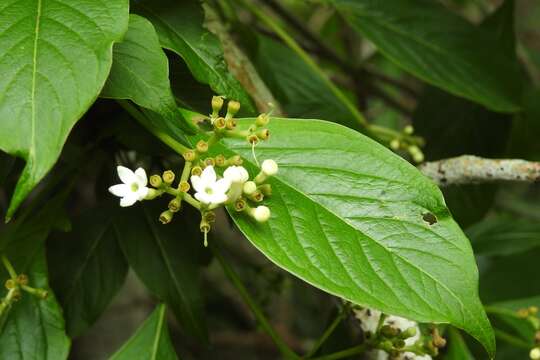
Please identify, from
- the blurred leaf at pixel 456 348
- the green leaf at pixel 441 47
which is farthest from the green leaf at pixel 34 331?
the green leaf at pixel 441 47

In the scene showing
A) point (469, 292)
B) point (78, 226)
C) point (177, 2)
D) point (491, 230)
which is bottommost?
point (491, 230)

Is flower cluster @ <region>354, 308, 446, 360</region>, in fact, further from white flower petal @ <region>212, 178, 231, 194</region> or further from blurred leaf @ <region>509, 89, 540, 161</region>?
blurred leaf @ <region>509, 89, 540, 161</region>

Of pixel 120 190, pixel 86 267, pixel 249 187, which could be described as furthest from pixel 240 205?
pixel 86 267

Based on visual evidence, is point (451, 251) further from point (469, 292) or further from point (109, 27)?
point (109, 27)

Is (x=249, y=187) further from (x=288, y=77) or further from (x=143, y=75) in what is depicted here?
(x=288, y=77)

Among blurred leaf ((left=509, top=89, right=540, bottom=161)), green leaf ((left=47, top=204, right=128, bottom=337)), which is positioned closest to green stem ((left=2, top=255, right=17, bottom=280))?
green leaf ((left=47, top=204, right=128, bottom=337))

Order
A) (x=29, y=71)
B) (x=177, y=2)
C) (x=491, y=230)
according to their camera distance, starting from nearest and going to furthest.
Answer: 1. (x=29, y=71)
2. (x=177, y=2)
3. (x=491, y=230)

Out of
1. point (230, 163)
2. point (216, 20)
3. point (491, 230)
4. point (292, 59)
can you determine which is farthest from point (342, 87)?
point (230, 163)
